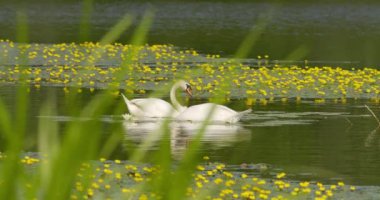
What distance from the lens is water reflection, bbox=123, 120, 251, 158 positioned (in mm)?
16594

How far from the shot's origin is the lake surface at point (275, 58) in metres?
15.3

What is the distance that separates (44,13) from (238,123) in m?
47.6

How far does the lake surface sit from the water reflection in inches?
0.6

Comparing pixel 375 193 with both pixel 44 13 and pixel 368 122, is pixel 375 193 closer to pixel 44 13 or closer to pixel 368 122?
pixel 368 122

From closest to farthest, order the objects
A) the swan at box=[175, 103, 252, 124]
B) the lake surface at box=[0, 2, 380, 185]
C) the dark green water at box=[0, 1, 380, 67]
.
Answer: the lake surface at box=[0, 2, 380, 185] → the swan at box=[175, 103, 252, 124] → the dark green water at box=[0, 1, 380, 67]

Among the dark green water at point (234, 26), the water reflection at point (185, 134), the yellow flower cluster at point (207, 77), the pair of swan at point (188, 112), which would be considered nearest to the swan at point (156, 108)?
the pair of swan at point (188, 112)

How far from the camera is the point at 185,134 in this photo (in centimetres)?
1791

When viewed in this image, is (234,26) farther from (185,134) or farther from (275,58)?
(185,134)

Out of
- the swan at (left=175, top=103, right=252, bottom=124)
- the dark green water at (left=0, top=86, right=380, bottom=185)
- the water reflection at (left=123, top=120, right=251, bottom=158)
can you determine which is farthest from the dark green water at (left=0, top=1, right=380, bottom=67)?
the water reflection at (left=123, top=120, right=251, bottom=158)

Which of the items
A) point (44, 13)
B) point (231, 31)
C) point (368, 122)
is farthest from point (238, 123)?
point (44, 13)

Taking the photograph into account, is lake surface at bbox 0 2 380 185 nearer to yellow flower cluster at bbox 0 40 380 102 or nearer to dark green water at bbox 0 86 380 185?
dark green water at bbox 0 86 380 185

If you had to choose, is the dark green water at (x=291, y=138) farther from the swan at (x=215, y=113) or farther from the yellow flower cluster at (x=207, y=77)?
the yellow flower cluster at (x=207, y=77)

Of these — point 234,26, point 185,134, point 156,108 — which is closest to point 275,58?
point 156,108

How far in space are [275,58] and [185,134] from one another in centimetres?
1693
